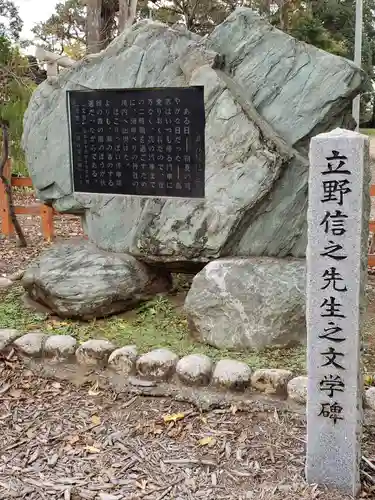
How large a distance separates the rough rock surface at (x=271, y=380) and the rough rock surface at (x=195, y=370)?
1.07ft

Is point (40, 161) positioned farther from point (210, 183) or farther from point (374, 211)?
point (374, 211)

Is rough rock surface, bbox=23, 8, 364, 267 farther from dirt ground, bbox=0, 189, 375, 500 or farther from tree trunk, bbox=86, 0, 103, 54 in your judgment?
tree trunk, bbox=86, 0, 103, 54

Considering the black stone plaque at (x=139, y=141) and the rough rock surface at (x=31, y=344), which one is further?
the black stone plaque at (x=139, y=141)

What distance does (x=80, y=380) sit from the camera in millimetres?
4125

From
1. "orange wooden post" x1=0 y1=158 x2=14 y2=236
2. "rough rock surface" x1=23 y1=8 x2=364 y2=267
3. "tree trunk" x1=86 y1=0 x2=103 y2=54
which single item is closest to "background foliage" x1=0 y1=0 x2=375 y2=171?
"tree trunk" x1=86 y1=0 x2=103 y2=54

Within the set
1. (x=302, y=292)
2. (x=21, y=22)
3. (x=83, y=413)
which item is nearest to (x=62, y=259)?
(x=83, y=413)

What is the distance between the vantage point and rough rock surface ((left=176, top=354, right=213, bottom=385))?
12.6ft

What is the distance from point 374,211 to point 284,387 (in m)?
9.31

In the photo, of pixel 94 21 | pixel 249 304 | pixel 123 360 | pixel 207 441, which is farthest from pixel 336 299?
pixel 94 21

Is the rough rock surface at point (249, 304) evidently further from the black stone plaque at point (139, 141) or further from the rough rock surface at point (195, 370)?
the black stone plaque at point (139, 141)

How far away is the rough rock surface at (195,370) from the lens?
384cm

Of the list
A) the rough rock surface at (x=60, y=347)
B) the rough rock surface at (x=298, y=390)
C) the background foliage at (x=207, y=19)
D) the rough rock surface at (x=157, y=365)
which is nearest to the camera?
the rough rock surface at (x=298, y=390)

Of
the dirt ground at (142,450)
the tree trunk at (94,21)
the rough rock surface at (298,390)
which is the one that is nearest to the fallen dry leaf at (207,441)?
the dirt ground at (142,450)

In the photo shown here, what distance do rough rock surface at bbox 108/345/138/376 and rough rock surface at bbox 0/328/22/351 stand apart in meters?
0.89
